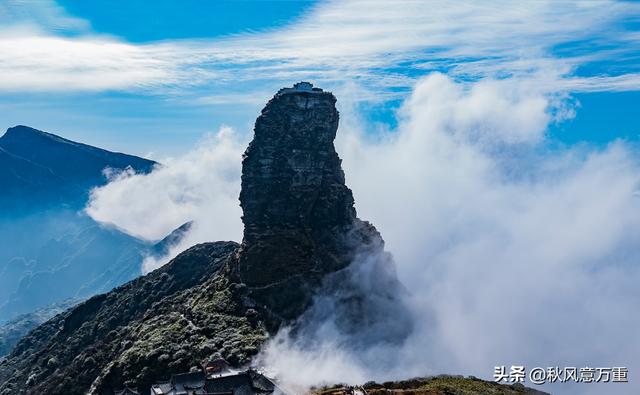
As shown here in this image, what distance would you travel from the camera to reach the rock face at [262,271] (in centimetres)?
11738

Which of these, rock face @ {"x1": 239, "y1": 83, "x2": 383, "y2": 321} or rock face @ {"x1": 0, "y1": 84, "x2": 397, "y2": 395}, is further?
rock face @ {"x1": 239, "y1": 83, "x2": 383, "y2": 321}

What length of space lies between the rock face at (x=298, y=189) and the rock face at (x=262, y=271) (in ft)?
0.68

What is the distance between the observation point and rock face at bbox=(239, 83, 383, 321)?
134750mm

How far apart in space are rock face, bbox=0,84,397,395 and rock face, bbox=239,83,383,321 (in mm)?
206

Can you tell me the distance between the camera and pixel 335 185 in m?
142

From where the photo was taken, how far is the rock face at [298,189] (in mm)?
134750

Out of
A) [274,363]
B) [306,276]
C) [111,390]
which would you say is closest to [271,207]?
[306,276]

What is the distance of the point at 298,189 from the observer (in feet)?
454

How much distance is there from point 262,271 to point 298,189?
19.1 m

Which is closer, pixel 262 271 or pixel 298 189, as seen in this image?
A: pixel 262 271

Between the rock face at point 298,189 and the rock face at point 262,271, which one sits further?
the rock face at point 298,189

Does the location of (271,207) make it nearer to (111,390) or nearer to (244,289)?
(244,289)

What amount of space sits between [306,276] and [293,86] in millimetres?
40439

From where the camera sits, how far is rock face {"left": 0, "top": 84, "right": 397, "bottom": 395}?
117375 mm
